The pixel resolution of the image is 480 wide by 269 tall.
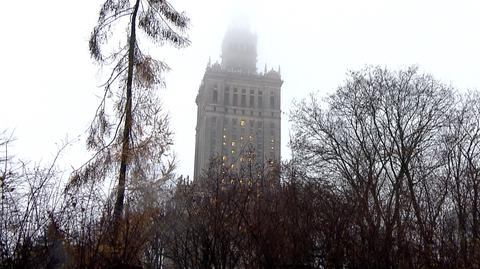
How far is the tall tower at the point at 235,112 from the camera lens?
10438 centimetres

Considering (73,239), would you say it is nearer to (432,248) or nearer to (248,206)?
(248,206)

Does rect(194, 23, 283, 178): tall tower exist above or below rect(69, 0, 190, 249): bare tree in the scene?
above

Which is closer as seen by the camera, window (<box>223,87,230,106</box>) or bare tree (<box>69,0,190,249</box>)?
bare tree (<box>69,0,190,249</box>)

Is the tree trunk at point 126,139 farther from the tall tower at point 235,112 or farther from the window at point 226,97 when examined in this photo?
the window at point 226,97

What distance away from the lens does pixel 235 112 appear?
362 ft

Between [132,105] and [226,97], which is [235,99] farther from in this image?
[132,105]

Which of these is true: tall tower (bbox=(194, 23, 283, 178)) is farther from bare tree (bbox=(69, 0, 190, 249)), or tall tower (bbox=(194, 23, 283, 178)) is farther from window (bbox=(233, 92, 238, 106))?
bare tree (bbox=(69, 0, 190, 249))

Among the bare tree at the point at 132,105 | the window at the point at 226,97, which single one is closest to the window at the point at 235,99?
the window at the point at 226,97

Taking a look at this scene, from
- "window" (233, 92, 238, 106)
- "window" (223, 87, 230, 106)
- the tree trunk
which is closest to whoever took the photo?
the tree trunk

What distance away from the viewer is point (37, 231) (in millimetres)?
6516

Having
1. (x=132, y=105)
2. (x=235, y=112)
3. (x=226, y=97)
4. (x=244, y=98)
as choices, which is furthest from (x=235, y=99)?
(x=132, y=105)

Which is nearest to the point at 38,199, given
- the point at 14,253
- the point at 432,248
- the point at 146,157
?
the point at 14,253

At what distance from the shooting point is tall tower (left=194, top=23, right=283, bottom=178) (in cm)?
10438

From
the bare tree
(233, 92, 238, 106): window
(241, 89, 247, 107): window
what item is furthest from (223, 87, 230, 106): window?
the bare tree
